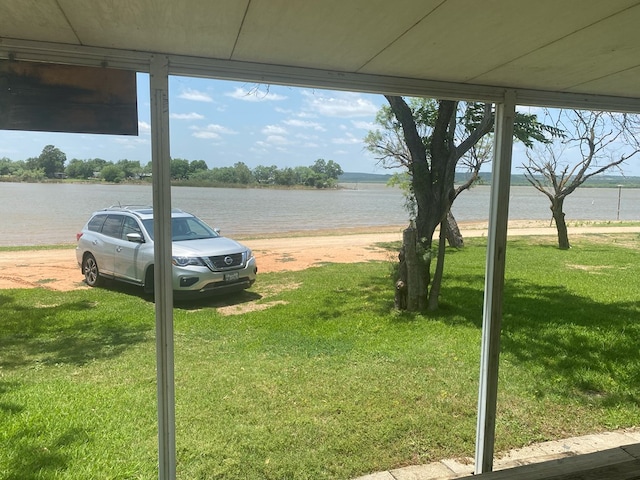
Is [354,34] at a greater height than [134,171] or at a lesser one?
greater

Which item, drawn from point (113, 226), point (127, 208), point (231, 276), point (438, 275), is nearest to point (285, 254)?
point (231, 276)

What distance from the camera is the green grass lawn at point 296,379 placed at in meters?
2.28

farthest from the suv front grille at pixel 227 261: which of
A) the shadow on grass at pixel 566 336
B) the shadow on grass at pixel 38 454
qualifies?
the shadow on grass at pixel 38 454

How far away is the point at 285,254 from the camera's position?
7172mm

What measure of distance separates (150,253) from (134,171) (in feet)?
2.73

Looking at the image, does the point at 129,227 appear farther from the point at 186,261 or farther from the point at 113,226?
the point at 186,261

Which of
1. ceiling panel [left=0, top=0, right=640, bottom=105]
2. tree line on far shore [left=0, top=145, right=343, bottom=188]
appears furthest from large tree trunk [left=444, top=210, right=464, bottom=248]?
ceiling panel [left=0, top=0, right=640, bottom=105]

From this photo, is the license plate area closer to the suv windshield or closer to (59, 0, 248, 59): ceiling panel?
the suv windshield

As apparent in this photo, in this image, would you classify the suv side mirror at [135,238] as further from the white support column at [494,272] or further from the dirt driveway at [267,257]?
the white support column at [494,272]

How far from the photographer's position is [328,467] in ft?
7.18

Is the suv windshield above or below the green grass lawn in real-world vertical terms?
above

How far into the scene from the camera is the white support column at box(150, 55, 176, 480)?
51.4 inches

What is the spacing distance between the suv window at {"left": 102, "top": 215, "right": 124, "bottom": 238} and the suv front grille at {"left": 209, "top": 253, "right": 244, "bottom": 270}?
969 mm

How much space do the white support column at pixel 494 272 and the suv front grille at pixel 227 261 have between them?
3349mm
